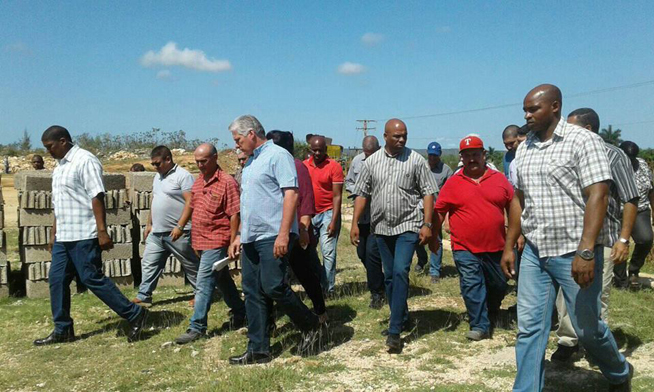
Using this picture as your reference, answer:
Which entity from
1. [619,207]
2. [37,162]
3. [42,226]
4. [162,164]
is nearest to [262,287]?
[162,164]

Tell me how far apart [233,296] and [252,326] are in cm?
108

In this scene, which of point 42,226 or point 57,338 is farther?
point 42,226

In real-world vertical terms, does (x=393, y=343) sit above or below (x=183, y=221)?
below

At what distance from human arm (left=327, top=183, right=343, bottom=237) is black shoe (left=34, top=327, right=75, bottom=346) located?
2.87m

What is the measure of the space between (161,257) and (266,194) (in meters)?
2.53

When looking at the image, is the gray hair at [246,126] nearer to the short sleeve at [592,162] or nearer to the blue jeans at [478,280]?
the blue jeans at [478,280]

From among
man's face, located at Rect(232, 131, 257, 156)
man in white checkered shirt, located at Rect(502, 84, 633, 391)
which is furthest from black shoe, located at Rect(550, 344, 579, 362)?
man's face, located at Rect(232, 131, 257, 156)

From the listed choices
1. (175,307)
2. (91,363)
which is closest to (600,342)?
(91,363)

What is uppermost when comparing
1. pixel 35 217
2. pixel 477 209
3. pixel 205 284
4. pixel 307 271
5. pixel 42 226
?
pixel 477 209

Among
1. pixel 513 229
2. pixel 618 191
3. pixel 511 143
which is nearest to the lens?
pixel 618 191

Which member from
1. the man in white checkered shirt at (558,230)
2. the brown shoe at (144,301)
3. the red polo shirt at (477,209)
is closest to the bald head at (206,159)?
the brown shoe at (144,301)

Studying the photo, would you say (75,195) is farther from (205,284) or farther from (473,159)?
(473,159)

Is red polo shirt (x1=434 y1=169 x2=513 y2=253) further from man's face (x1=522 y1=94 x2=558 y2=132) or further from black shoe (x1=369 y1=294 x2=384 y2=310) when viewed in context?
man's face (x1=522 y1=94 x2=558 y2=132)

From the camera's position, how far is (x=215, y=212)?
5.55 meters
